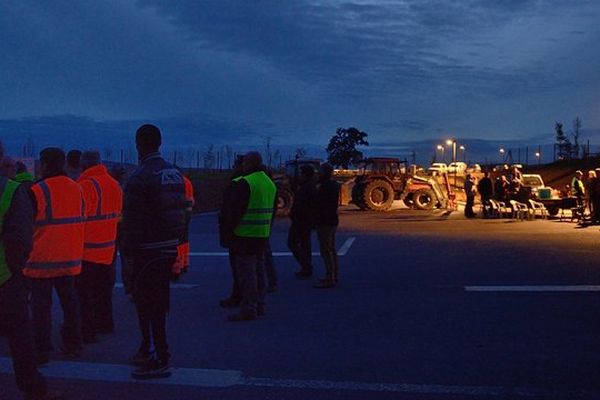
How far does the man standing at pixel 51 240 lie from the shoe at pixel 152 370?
1.09m

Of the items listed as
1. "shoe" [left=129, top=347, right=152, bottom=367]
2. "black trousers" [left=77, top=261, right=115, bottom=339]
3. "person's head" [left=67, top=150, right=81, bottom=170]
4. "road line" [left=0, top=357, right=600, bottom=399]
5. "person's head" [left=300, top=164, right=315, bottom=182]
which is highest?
"person's head" [left=67, top=150, right=81, bottom=170]

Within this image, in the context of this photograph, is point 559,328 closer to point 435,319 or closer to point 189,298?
point 435,319

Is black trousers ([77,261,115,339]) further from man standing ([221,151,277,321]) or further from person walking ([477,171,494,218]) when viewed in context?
person walking ([477,171,494,218])

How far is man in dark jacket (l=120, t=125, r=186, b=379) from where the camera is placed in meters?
5.92

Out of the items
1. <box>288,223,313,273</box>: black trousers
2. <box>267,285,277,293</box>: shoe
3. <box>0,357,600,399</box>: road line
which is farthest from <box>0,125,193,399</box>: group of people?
<box>288,223,313,273</box>: black trousers

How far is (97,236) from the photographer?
7.50 meters

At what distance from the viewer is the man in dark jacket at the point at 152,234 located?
19.4ft

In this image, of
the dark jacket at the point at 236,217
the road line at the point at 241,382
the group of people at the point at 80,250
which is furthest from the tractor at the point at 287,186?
the road line at the point at 241,382

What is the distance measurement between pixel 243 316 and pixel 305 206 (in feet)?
11.9

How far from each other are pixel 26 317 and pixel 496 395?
11.6 ft

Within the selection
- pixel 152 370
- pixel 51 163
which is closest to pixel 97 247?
pixel 51 163

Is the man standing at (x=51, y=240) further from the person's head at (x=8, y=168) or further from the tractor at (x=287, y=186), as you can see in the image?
the tractor at (x=287, y=186)

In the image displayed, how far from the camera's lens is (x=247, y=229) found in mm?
8258

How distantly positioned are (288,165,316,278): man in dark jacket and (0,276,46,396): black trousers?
636 cm
